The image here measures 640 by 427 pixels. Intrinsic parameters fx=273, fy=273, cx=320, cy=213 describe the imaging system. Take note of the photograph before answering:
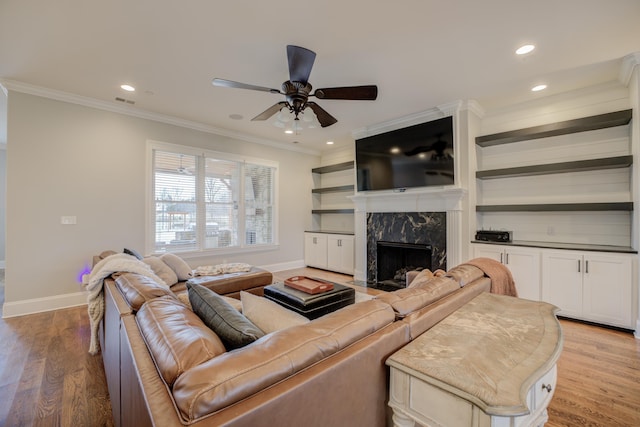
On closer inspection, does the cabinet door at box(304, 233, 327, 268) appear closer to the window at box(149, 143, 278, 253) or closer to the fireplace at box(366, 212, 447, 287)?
the window at box(149, 143, 278, 253)

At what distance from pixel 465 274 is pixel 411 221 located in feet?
8.34

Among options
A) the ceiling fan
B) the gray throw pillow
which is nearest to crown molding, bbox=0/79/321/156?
the ceiling fan

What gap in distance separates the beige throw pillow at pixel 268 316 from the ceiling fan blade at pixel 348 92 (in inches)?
77.3

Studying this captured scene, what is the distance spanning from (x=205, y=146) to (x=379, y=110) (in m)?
3.06

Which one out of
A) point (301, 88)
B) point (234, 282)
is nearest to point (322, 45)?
point (301, 88)

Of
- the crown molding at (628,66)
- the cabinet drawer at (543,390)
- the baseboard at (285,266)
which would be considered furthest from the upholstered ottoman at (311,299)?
the crown molding at (628,66)

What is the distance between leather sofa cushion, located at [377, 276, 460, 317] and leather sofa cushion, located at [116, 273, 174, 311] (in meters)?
1.25

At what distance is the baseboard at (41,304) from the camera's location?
A: 332 cm

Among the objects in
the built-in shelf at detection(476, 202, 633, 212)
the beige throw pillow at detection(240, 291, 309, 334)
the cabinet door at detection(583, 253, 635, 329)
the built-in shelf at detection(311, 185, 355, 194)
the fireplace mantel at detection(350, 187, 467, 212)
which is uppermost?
the built-in shelf at detection(311, 185, 355, 194)

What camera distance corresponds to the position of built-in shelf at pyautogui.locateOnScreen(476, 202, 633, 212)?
3.12m

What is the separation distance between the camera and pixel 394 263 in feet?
16.2

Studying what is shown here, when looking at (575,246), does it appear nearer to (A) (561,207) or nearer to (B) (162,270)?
(A) (561,207)

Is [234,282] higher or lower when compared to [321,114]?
lower

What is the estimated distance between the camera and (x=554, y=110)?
3.65 meters
